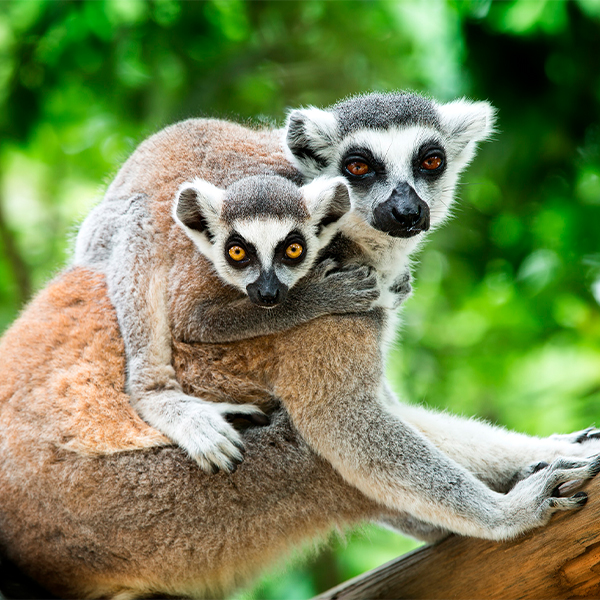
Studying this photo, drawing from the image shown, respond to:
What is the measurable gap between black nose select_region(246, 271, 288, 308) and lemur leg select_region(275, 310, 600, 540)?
0.89 feet

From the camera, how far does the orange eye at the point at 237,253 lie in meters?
3.68

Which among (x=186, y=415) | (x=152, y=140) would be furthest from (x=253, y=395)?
(x=152, y=140)

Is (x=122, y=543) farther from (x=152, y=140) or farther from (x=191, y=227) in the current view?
(x=152, y=140)

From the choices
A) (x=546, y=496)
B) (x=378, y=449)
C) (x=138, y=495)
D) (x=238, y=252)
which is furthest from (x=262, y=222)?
(x=546, y=496)

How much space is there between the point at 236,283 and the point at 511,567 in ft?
6.49

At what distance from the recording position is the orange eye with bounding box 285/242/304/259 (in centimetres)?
370

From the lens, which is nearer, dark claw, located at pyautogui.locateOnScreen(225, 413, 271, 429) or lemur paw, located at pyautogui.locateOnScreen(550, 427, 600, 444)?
dark claw, located at pyautogui.locateOnScreen(225, 413, 271, 429)

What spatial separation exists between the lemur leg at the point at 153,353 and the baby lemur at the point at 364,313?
1cm

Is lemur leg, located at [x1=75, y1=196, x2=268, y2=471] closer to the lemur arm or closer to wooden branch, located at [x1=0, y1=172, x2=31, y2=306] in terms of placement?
the lemur arm

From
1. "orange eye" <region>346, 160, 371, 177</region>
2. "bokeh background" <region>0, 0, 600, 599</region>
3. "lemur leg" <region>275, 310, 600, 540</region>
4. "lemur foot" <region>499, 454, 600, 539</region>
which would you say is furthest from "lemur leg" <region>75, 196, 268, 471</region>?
"bokeh background" <region>0, 0, 600, 599</region>

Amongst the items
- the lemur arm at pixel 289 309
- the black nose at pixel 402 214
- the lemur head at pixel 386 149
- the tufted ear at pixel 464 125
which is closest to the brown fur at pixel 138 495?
the lemur arm at pixel 289 309

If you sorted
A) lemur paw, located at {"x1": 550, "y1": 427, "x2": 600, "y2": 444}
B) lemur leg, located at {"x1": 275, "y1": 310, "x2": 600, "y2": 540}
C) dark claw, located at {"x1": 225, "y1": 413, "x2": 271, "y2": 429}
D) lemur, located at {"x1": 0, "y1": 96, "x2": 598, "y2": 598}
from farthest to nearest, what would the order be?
lemur paw, located at {"x1": 550, "y1": 427, "x2": 600, "y2": 444} < dark claw, located at {"x1": 225, "y1": 413, "x2": 271, "y2": 429} < lemur, located at {"x1": 0, "y1": 96, "x2": 598, "y2": 598} < lemur leg, located at {"x1": 275, "y1": 310, "x2": 600, "y2": 540}

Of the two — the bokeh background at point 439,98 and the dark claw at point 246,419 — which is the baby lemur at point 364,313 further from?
the bokeh background at point 439,98

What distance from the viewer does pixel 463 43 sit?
643cm
